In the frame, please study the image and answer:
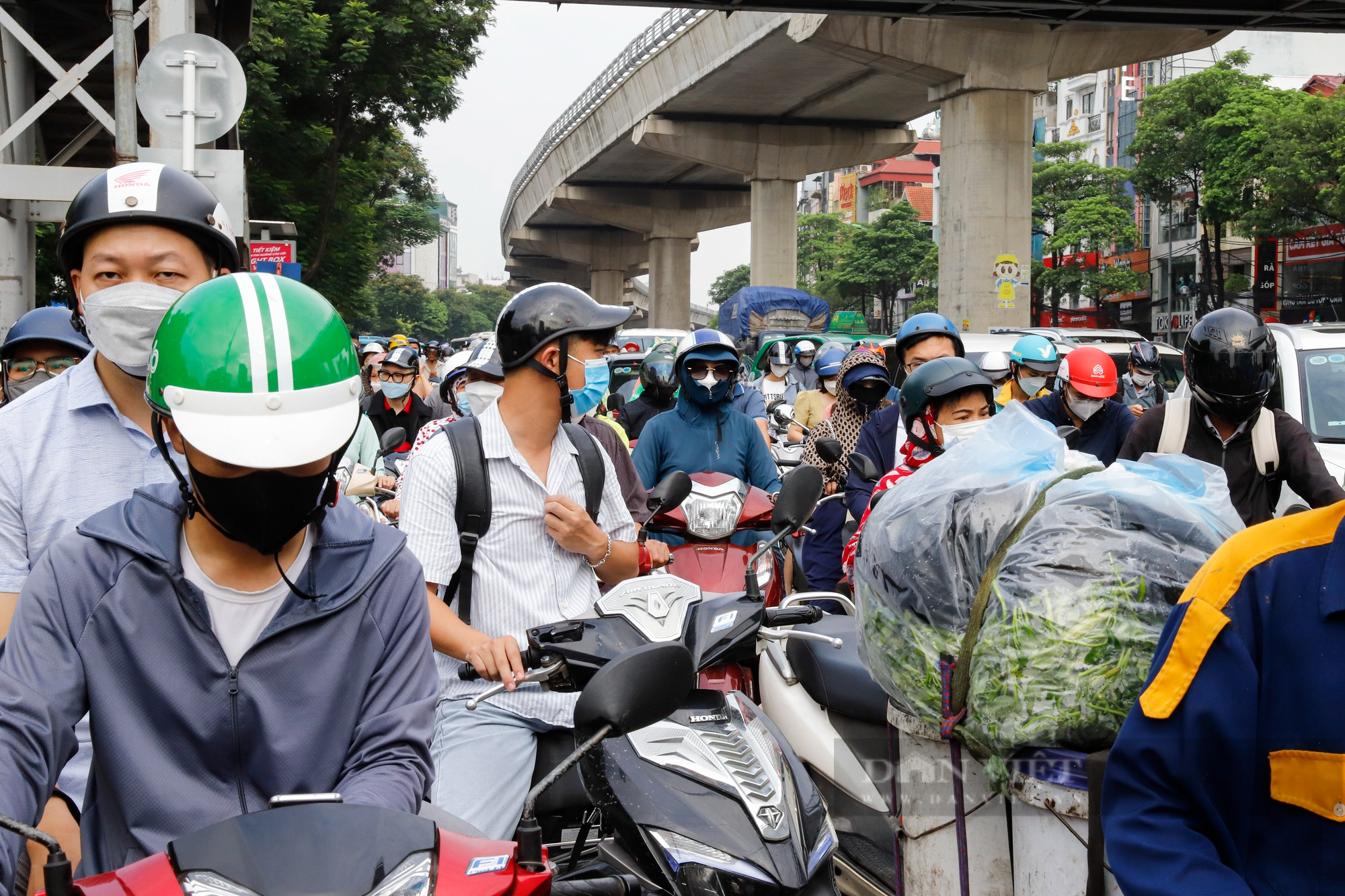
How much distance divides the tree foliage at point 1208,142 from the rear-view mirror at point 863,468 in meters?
40.7

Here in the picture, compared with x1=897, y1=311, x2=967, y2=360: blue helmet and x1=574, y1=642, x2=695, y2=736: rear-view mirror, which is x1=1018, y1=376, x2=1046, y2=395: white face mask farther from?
x1=574, y1=642, x2=695, y2=736: rear-view mirror

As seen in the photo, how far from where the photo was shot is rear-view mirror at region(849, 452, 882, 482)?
16.5ft

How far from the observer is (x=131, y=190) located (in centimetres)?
258

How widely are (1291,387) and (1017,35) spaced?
19159 millimetres

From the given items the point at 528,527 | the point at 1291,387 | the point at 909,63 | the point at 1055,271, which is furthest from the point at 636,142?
the point at 528,527

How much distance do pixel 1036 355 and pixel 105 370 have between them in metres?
8.25

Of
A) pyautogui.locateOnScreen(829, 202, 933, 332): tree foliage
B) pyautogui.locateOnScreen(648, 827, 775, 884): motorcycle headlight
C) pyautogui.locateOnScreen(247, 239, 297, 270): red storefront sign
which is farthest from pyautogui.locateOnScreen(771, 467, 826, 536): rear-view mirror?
pyautogui.locateOnScreen(829, 202, 933, 332): tree foliage

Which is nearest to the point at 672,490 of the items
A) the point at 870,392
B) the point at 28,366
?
the point at 28,366

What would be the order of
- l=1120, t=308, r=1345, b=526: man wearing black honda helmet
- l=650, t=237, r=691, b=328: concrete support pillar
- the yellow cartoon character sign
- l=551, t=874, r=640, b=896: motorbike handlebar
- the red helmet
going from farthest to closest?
l=650, t=237, r=691, b=328: concrete support pillar
the yellow cartoon character sign
the red helmet
l=1120, t=308, r=1345, b=526: man wearing black honda helmet
l=551, t=874, r=640, b=896: motorbike handlebar

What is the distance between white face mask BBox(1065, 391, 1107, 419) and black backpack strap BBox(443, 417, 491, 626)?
4.57m

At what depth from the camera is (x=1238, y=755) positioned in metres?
1.63

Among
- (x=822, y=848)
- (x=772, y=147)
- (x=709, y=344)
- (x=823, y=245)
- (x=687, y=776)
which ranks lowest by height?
(x=822, y=848)

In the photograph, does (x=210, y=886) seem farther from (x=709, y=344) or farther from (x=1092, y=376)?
(x=1092, y=376)

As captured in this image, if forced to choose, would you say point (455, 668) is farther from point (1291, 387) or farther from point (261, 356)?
point (1291, 387)
